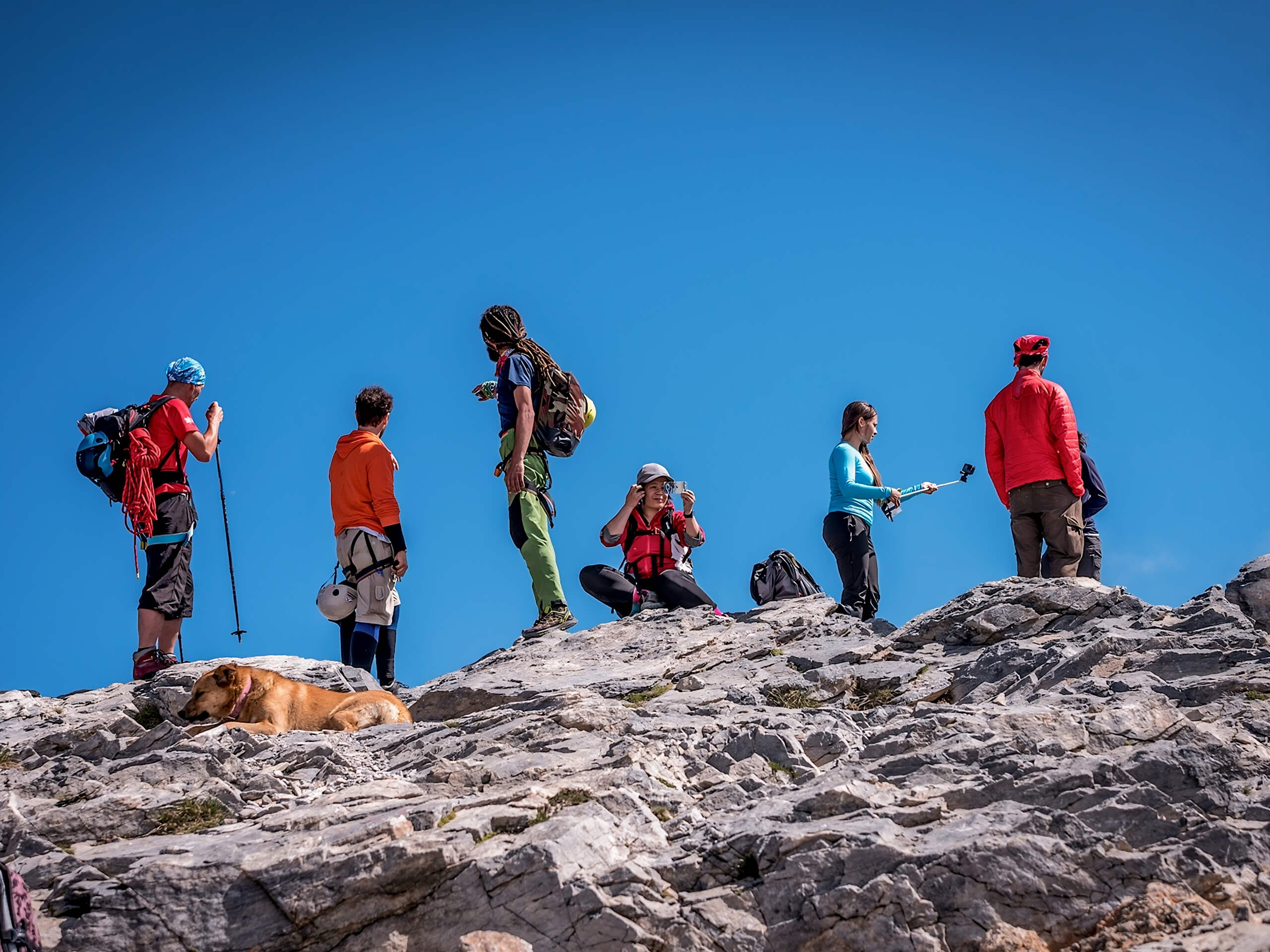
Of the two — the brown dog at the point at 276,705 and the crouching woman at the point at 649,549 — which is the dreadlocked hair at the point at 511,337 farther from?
the brown dog at the point at 276,705

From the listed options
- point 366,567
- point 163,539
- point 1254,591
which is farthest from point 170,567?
point 1254,591

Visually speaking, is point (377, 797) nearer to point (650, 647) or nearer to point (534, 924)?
point (534, 924)

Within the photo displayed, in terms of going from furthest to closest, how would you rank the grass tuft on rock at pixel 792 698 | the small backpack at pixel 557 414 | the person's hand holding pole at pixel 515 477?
1. the small backpack at pixel 557 414
2. the person's hand holding pole at pixel 515 477
3. the grass tuft on rock at pixel 792 698

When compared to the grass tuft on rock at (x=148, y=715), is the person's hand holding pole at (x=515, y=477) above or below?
above

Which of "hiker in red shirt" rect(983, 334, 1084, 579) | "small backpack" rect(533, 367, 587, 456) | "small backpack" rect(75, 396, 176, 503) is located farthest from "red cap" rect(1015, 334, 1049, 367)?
"small backpack" rect(75, 396, 176, 503)

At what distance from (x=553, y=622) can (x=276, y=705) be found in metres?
3.15

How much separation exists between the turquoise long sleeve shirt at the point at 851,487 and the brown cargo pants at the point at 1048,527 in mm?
1292

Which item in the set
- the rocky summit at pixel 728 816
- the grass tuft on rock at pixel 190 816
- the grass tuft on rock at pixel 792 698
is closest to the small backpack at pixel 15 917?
the rocky summit at pixel 728 816

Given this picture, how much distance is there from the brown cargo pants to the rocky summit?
2025mm

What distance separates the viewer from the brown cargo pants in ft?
36.5

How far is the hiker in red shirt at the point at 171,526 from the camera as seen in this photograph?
1054 centimetres

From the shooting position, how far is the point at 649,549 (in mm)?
12242

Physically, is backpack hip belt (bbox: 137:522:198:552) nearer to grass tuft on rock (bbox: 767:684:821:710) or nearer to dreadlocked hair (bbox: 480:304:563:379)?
dreadlocked hair (bbox: 480:304:563:379)

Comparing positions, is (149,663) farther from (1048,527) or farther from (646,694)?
(1048,527)
